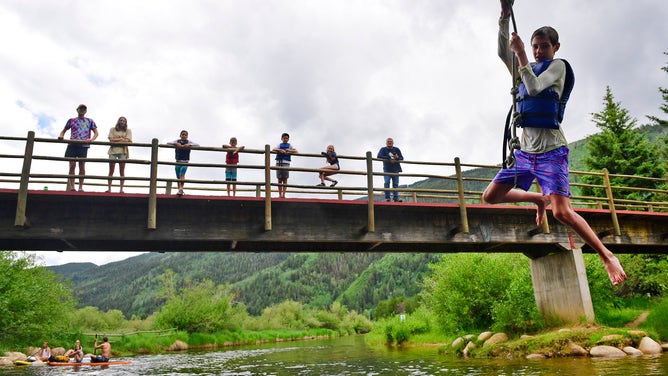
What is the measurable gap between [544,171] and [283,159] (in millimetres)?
11116

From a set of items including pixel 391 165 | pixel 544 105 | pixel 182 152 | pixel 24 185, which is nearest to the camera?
pixel 544 105

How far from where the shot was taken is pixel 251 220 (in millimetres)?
13336

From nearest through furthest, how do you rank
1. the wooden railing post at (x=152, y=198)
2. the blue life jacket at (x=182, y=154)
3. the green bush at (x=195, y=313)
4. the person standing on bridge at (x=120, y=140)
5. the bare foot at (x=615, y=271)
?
the bare foot at (x=615, y=271), the wooden railing post at (x=152, y=198), the person standing on bridge at (x=120, y=140), the blue life jacket at (x=182, y=154), the green bush at (x=195, y=313)

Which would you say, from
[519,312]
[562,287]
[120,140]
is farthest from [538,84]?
[519,312]

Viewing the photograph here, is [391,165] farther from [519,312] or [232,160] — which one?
[519,312]

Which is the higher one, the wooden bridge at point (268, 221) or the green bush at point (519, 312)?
the wooden bridge at point (268, 221)

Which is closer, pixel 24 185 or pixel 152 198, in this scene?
pixel 24 185

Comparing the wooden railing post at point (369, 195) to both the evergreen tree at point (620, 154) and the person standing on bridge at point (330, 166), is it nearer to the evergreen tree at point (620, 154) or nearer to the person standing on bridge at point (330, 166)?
the person standing on bridge at point (330, 166)

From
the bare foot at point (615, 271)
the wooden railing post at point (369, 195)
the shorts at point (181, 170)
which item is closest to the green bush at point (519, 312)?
the wooden railing post at point (369, 195)

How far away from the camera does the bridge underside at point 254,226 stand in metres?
12.0

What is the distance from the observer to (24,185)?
1130 centimetres

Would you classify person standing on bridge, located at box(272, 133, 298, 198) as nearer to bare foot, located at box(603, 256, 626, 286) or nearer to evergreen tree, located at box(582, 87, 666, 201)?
bare foot, located at box(603, 256, 626, 286)

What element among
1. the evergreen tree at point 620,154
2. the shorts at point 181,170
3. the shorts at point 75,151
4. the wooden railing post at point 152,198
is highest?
the evergreen tree at point 620,154

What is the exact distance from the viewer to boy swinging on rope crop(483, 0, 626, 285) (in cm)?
402
